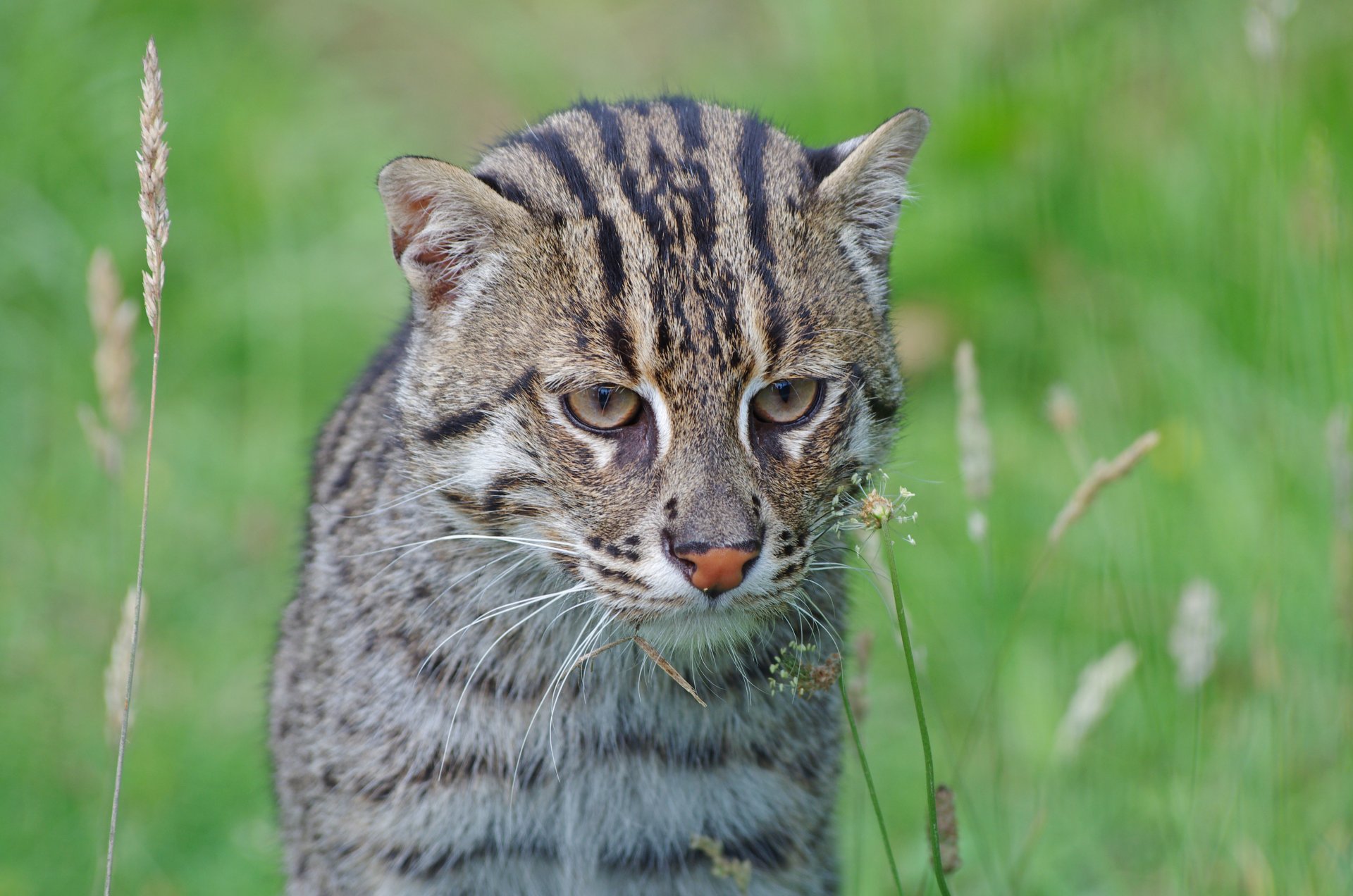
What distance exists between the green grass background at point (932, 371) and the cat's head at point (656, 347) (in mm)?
958

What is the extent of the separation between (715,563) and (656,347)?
552 mm

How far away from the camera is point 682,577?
3.37 meters

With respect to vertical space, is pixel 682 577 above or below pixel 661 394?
below

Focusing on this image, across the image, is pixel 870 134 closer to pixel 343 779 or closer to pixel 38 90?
pixel 343 779

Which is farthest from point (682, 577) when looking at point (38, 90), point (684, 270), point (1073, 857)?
point (38, 90)

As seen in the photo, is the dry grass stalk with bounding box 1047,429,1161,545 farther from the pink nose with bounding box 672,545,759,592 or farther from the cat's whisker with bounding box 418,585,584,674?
the cat's whisker with bounding box 418,585,584,674

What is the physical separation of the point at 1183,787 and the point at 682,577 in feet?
8.34

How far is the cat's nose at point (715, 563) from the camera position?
10.9 feet

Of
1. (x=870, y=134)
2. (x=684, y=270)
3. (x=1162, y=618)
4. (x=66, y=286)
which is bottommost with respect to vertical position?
(x=1162, y=618)

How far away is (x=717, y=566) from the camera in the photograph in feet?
10.9

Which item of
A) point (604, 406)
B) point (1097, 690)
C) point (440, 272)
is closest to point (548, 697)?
point (604, 406)

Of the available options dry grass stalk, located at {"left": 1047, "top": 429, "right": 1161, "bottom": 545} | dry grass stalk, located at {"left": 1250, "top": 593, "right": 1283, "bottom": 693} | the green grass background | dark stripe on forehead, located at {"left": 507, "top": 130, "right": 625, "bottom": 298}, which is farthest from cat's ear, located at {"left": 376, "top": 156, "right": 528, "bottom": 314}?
dry grass stalk, located at {"left": 1250, "top": 593, "right": 1283, "bottom": 693}

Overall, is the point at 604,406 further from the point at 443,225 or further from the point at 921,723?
the point at 921,723

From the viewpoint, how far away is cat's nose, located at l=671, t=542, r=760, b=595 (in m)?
3.32
